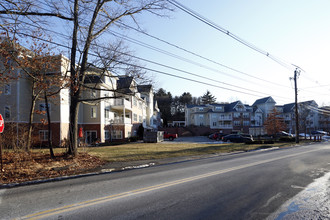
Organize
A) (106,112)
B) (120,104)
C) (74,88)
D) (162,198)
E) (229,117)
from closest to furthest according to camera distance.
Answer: (162,198) < (74,88) < (106,112) < (120,104) < (229,117)

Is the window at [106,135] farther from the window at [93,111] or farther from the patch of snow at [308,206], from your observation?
the patch of snow at [308,206]

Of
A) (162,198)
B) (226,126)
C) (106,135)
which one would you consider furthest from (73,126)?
(226,126)

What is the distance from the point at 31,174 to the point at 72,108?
192 inches

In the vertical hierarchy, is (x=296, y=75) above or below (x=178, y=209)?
above

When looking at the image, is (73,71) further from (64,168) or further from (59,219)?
(59,219)

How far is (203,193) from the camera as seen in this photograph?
641 centimetres

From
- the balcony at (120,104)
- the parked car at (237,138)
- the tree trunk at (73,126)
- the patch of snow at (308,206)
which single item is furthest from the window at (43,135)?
the patch of snow at (308,206)

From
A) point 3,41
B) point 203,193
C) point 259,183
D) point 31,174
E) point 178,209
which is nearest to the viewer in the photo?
point 178,209

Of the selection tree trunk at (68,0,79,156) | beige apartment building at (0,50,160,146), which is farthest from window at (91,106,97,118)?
tree trunk at (68,0,79,156)

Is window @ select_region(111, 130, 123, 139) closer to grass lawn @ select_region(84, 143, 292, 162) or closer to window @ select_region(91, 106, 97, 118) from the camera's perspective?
window @ select_region(91, 106, 97, 118)

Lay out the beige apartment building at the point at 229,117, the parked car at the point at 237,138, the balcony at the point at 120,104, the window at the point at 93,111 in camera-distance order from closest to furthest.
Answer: the window at the point at 93,111
the balcony at the point at 120,104
the parked car at the point at 237,138
the beige apartment building at the point at 229,117

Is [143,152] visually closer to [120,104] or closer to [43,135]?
[43,135]

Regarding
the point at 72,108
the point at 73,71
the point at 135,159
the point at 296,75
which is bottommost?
the point at 135,159

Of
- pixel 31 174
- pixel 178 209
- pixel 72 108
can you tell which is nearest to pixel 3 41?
pixel 72 108
